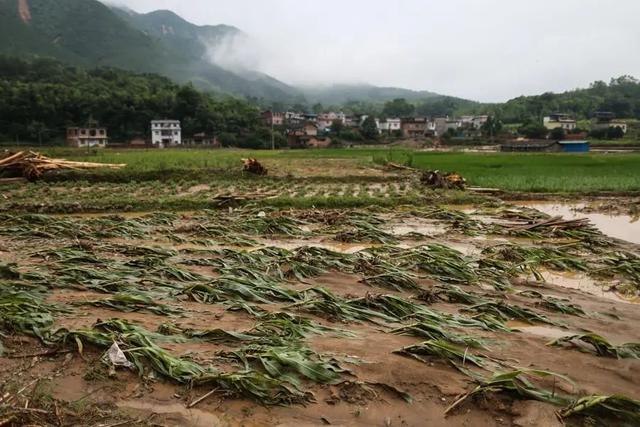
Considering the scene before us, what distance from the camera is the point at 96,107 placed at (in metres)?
63.0

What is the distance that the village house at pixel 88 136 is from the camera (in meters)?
57.7

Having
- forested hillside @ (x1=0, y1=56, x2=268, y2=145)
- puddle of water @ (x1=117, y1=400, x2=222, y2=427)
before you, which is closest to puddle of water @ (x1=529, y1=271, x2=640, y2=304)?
puddle of water @ (x1=117, y1=400, x2=222, y2=427)

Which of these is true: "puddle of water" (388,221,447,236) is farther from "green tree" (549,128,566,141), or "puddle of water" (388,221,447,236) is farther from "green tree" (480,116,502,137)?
"green tree" (480,116,502,137)

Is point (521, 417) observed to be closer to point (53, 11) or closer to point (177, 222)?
point (177, 222)

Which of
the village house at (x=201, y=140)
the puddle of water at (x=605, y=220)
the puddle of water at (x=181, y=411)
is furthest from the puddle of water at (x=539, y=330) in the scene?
the village house at (x=201, y=140)

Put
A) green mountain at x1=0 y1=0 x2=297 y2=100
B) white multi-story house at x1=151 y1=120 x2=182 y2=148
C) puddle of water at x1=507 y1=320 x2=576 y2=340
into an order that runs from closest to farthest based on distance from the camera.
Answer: puddle of water at x1=507 y1=320 x2=576 y2=340 < white multi-story house at x1=151 y1=120 x2=182 y2=148 < green mountain at x1=0 y1=0 x2=297 y2=100

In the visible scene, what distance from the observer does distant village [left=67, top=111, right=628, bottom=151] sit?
58.8m

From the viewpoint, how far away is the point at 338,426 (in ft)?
10.7

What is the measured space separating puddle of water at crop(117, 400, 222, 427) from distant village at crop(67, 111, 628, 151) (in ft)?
175

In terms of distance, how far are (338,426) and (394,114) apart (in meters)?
132

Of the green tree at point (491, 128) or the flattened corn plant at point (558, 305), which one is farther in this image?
the green tree at point (491, 128)

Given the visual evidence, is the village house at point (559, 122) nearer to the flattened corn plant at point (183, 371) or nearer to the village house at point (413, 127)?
the village house at point (413, 127)

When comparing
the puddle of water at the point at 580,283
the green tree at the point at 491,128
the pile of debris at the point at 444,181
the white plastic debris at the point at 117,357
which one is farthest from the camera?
the green tree at the point at 491,128

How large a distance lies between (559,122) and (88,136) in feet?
261
